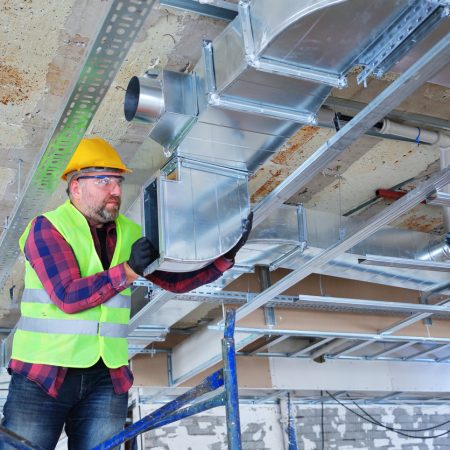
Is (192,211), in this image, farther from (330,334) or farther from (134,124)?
(330,334)

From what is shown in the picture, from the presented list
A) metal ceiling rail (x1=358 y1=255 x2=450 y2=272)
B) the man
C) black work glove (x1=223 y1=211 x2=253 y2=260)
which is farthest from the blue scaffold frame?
metal ceiling rail (x1=358 y1=255 x2=450 y2=272)

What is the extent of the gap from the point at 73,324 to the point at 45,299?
0.11 m

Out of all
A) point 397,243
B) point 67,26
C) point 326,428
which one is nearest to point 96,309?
point 67,26

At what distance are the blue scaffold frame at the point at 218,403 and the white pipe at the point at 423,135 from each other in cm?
143

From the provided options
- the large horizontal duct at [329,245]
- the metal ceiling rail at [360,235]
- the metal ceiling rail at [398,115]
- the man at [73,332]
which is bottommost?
the man at [73,332]

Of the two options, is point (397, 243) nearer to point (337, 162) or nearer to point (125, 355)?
point (337, 162)

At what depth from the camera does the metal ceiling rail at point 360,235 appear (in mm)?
2744

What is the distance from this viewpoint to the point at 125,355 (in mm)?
2057

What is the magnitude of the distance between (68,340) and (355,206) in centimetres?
233

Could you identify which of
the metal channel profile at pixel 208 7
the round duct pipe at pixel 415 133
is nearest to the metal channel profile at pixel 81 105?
the metal channel profile at pixel 208 7

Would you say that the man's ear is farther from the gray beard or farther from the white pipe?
the white pipe

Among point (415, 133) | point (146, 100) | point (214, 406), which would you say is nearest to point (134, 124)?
point (146, 100)

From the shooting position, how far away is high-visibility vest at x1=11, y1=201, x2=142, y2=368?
194 cm

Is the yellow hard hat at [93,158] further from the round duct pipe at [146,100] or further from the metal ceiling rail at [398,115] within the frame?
the metal ceiling rail at [398,115]
